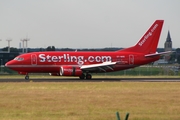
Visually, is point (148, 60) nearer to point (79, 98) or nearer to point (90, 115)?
point (79, 98)

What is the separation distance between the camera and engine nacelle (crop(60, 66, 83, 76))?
52719mm

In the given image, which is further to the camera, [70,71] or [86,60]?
[86,60]

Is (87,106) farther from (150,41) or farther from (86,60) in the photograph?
(150,41)

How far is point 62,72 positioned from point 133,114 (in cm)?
3054

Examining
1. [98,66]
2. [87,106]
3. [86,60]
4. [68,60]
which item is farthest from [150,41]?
[87,106]

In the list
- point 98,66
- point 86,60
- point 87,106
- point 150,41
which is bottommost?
point 87,106

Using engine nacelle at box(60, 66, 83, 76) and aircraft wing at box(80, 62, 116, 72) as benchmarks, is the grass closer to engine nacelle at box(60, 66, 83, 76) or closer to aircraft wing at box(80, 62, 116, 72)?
engine nacelle at box(60, 66, 83, 76)

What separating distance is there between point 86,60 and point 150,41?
26.6 ft

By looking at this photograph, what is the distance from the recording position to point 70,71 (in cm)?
5278

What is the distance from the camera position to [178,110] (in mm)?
24031

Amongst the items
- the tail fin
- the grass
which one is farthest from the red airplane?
the grass

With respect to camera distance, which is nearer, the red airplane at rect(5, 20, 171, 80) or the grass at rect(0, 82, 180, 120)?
the grass at rect(0, 82, 180, 120)

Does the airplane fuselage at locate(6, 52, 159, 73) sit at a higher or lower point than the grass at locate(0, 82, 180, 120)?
higher

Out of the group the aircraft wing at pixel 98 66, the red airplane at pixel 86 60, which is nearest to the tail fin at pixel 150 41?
the red airplane at pixel 86 60
